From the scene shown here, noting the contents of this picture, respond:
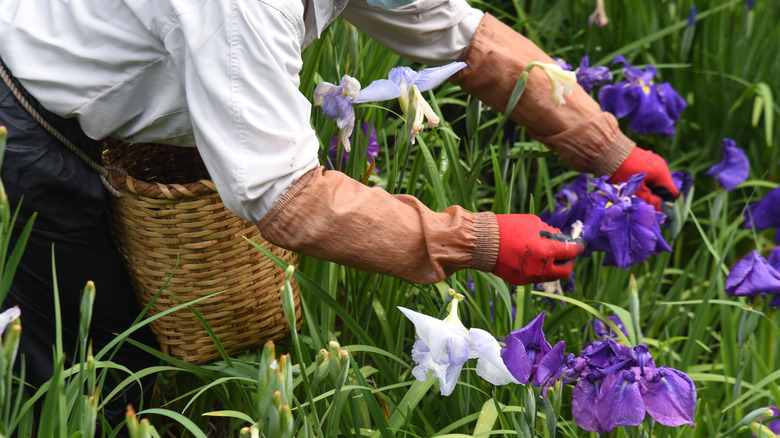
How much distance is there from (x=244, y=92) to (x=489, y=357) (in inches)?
20.0

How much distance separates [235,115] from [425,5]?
56 centimetres

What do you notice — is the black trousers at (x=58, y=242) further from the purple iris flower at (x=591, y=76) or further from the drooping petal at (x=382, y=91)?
the purple iris flower at (x=591, y=76)

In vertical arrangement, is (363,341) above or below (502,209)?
below

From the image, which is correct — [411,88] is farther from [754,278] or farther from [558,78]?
[754,278]

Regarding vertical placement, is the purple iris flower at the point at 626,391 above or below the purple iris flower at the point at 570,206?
above

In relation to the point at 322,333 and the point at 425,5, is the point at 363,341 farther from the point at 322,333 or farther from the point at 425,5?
the point at 425,5

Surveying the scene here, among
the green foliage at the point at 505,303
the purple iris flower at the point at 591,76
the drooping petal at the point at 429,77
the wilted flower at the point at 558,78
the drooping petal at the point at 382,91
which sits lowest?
the green foliage at the point at 505,303

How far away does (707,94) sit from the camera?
245 cm

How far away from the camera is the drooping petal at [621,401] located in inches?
39.6

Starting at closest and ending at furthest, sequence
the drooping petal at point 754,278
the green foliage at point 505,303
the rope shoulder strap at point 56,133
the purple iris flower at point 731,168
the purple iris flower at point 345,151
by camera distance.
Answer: the green foliage at point 505,303, the rope shoulder strap at point 56,133, the drooping petal at point 754,278, the purple iris flower at point 345,151, the purple iris flower at point 731,168

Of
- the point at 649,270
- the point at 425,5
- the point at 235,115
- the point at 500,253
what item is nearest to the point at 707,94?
the point at 649,270

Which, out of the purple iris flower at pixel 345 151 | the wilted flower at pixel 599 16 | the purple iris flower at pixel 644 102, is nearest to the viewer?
the purple iris flower at pixel 345 151

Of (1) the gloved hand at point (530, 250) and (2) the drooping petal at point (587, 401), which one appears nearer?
(2) the drooping petal at point (587, 401)

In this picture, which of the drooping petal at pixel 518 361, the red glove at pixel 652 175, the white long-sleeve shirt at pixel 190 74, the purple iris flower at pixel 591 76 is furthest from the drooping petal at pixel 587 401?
the purple iris flower at pixel 591 76
